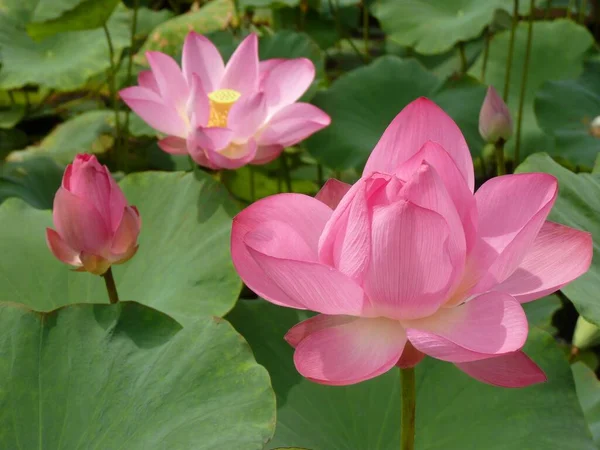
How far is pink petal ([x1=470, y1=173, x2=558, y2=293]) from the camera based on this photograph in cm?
61

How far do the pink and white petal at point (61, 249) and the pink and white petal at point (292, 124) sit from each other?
1.47 feet

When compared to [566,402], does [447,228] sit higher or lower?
higher

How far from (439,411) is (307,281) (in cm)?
38

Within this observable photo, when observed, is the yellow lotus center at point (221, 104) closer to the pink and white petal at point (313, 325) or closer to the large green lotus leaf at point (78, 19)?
the large green lotus leaf at point (78, 19)

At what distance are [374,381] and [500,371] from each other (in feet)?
1.03

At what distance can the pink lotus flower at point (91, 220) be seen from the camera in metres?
0.88

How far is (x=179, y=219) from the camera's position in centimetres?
117


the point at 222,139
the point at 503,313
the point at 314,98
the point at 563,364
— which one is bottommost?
the point at 314,98

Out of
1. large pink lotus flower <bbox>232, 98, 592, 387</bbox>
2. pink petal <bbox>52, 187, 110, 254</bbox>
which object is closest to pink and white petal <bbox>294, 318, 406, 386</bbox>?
large pink lotus flower <bbox>232, 98, 592, 387</bbox>

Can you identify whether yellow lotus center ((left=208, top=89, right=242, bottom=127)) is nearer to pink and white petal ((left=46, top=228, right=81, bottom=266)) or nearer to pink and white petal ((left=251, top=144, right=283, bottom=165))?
pink and white petal ((left=251, top=144, right=283, bottom=165))

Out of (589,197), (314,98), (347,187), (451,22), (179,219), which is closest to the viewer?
(347,187)

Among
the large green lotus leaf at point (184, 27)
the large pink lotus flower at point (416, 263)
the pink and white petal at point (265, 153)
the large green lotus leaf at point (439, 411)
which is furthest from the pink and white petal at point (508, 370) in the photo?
the large green lotus leaf at point (184, 27)

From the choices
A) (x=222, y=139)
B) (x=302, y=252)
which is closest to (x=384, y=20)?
(x=222, y=139)

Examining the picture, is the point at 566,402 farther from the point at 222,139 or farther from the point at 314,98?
the point at 314,98
